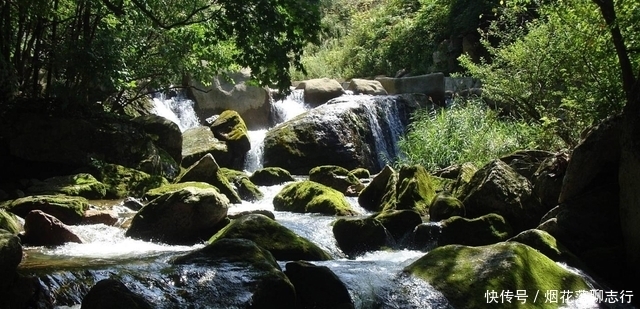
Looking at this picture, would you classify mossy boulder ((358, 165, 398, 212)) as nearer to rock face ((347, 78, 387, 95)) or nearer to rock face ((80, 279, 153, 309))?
rock face ((80, 279, 153, 309))

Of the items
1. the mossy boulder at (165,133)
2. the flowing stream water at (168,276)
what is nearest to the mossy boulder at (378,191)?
the flowing stream water at (168,276)

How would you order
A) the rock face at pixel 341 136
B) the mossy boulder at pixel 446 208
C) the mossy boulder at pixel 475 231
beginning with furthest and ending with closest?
1. the rock face at pixel 341 136
2. the mossy boulder at pixel 446 208
3. the mossy boulder at pixel 475 231

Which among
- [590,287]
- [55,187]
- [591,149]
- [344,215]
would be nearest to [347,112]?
[344,215]

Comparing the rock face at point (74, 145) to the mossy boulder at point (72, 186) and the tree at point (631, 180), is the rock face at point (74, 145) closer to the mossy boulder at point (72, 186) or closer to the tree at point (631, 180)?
the mossy boulder at point (72, 186)

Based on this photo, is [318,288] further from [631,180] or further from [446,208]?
[446,208]

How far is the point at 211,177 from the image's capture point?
12.1 metres

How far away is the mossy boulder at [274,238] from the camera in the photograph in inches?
294

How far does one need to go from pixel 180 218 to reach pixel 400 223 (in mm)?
3202

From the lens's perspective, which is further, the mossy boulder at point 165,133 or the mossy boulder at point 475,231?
the mossy boulder at point 165,133

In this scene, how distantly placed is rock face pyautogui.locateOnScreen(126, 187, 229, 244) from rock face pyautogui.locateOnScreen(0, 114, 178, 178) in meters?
4.13


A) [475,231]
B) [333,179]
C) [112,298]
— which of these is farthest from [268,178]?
[112,298]

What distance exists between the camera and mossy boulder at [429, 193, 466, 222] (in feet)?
32.3

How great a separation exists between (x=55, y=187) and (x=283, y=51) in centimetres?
649

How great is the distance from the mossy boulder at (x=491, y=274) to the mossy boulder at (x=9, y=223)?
5.04 meters
